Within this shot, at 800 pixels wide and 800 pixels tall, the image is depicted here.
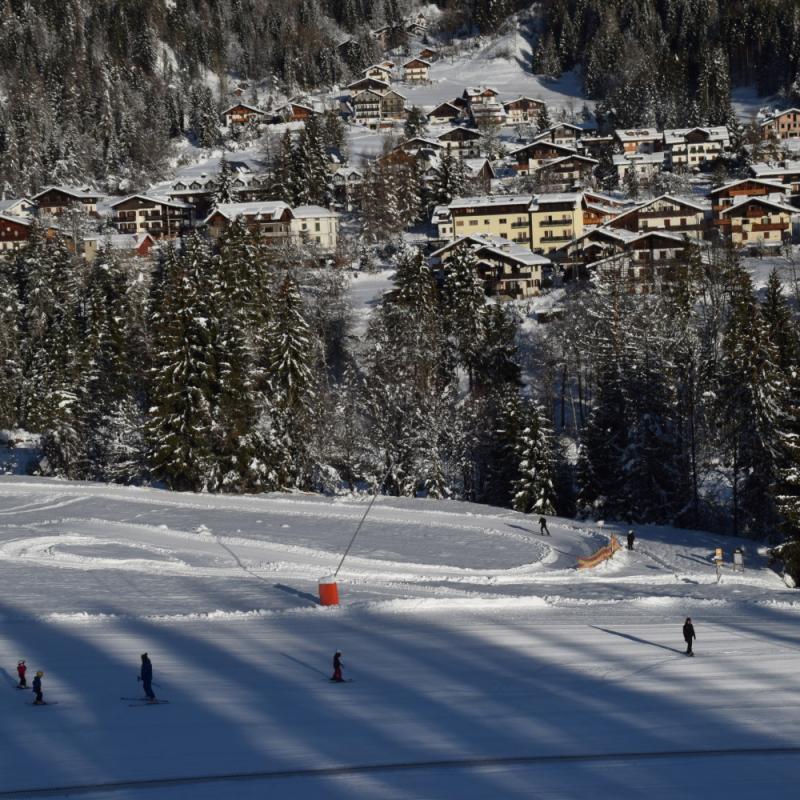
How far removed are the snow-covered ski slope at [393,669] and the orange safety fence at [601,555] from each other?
39 centimetres

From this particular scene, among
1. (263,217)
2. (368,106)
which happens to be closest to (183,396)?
(263,217)

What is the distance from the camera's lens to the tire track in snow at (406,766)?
45.4ft

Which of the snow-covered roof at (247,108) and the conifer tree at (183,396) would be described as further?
the snow-covered roof at (247,108)

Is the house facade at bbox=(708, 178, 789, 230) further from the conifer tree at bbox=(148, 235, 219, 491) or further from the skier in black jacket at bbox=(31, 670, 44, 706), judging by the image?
the skier in black jacket at bbox=(31, 670, 44, 706)

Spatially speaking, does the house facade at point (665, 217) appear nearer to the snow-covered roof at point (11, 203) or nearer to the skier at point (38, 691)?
the snow-covered roof at point (11, 203)

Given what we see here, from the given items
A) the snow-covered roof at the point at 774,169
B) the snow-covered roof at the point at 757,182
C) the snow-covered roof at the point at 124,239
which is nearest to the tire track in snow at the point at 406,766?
the snow-covered roof at the point at 757,182

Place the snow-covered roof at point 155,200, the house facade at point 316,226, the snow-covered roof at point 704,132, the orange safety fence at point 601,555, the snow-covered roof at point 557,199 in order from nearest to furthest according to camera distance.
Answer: the orange safety fence at point 601,555 → the snow-covered roof at point 557,199 → the house facade at point 316,226 → the snow-covered roof at point 155,200 → the snow-covered roof at point 704,132

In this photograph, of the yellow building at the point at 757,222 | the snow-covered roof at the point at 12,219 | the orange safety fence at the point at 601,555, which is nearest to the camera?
the orange safety fence at the point at 601,555

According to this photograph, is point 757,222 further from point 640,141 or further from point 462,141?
point 462,141

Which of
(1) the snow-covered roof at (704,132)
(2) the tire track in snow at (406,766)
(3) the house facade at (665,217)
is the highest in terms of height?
(1) the snow-covered roof at (704,132)

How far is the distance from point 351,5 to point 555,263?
401 feet

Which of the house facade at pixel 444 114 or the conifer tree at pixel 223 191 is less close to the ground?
the house facade at pixel 444 114

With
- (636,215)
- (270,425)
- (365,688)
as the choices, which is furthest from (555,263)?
(365,688)

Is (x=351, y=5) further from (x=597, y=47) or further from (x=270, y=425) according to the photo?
(x=270, y=425)
